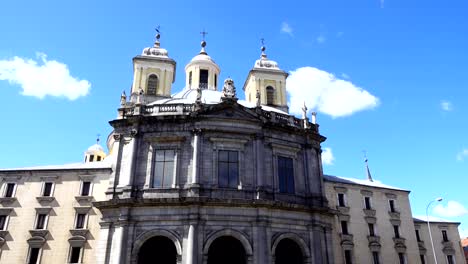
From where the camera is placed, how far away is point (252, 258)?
86.2ft

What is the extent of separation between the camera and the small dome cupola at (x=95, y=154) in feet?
182

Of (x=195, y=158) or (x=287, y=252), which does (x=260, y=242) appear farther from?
(x=195, y=158)

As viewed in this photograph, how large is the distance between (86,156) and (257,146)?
35.4m

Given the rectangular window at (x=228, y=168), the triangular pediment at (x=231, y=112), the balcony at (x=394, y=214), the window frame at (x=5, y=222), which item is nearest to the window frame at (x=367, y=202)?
the balcony at (x=394, y=214)

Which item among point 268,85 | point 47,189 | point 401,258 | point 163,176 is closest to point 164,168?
point 163,176

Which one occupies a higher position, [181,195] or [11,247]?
[181,195]

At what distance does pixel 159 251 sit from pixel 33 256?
10029 millimetres

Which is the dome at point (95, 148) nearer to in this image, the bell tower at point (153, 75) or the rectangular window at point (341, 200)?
the bell tower at point (153, 75)

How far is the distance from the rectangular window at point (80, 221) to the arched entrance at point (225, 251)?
35.3ft

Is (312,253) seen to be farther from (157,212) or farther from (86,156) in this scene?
(86,156)

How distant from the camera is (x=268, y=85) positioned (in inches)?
1746

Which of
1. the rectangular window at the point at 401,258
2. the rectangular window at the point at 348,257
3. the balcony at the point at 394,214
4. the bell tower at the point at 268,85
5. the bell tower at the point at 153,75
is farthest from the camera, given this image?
the bell tower at the point at 268,85

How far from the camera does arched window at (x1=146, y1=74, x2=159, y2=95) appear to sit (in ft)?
136

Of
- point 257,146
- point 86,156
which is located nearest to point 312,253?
point 257,146
